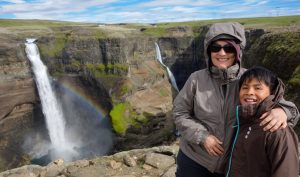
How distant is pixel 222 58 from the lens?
4164 millimetres

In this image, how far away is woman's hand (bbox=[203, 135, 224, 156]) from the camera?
3.90 metres

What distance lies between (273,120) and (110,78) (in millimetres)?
56666

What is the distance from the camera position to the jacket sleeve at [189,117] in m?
4.05

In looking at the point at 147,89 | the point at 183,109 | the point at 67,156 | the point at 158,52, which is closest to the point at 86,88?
the point at 147,89

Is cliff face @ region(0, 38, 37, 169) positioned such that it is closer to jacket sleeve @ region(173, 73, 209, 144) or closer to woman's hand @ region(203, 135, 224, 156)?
jacket sleeve @ region(173, 73, 209, 144)

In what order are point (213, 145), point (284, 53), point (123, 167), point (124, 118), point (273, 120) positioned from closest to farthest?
1. point (273, 120)
2. point (213, 145)
3. point (123, 167)
4. point (284, 53)
5. point (124, 118)

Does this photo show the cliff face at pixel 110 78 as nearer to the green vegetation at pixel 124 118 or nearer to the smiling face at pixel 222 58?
the green vegetation at pixel 124 118

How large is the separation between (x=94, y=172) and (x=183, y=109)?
6.43 metres

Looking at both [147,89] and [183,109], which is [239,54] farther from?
[147,89]

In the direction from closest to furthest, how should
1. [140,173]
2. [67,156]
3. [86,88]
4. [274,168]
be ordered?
[274,168] < [140,173] < [67,156] < [86,88]

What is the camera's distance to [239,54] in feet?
13.6

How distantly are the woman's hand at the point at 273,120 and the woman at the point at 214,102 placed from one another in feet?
1.91

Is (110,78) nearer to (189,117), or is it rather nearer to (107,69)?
(107,69)

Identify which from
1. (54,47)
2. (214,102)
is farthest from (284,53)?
(54,47)
